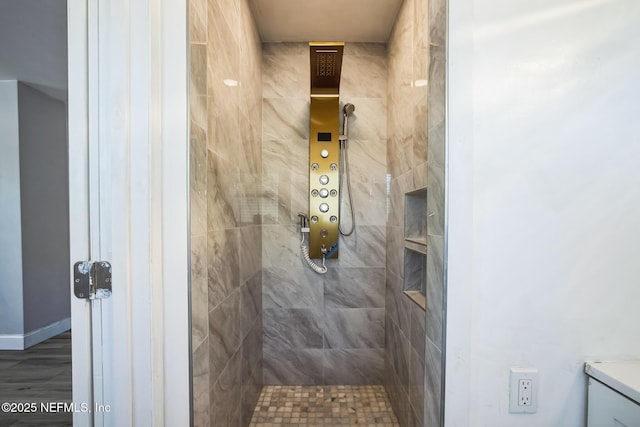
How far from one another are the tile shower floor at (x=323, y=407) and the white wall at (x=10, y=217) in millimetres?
2396

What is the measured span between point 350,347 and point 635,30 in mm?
2080

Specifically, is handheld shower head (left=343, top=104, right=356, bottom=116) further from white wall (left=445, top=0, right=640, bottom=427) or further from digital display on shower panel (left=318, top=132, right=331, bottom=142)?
white wall (left=445, top=0, right=640, bottom=427)

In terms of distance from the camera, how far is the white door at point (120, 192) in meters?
0.70

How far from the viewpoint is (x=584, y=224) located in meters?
0.79

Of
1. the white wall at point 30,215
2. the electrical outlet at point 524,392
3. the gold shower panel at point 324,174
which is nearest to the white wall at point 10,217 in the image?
the white wall at point 30,215

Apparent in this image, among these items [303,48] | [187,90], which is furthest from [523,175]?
[303,48]

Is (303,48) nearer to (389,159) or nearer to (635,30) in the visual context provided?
(389,159)

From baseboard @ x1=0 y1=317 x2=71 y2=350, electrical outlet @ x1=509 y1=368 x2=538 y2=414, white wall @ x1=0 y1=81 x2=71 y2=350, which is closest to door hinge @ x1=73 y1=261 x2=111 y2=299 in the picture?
electrical outlet @ x1=509 y1=368 x2=538 y2=414

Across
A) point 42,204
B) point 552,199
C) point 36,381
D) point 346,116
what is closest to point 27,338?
point 36,381

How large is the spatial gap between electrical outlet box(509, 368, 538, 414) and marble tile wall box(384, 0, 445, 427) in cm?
20

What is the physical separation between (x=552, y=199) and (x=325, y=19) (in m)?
1.75

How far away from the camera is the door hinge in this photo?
27.8 inches

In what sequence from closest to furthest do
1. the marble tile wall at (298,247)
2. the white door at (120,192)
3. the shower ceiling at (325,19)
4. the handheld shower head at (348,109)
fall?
the white door at (120,192) < the shower ceiling at (325,19) < the handheld shower head at (348,109) < the marble tile wall at (298,247)

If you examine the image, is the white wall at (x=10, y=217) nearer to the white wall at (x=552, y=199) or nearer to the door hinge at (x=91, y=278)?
the door hinge at (x=91, y=278)
